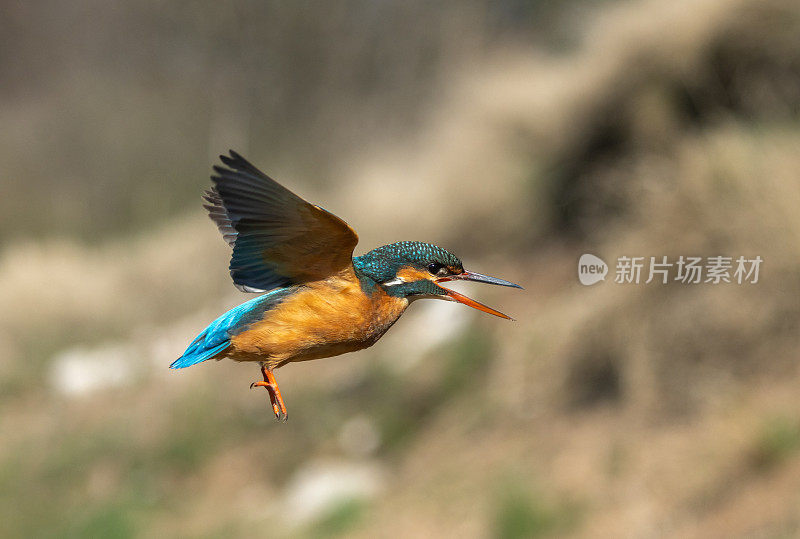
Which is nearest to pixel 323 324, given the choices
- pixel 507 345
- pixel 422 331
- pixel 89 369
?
pixel 507 345

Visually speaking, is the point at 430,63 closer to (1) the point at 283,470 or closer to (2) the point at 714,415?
(1) the point at 283,470

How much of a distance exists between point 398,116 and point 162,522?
6645 millimetres

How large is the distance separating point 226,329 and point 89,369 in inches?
312

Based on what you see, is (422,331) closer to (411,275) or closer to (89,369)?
(89,369)

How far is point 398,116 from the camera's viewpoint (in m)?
12.1

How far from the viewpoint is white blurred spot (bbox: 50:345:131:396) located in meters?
8.01

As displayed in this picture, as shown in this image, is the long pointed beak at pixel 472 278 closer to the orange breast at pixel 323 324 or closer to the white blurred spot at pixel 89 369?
the orange breast at pixel 323 324

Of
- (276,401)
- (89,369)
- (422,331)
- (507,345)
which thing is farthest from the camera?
(89,369)

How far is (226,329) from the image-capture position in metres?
0.98

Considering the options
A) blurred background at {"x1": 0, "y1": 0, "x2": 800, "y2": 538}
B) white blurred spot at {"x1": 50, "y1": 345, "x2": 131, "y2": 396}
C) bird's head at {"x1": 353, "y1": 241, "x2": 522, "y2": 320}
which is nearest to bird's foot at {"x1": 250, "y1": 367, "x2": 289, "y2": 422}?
bird's head at {"x1": 353, "y1": 241, "x2": 522, "y2": 320}

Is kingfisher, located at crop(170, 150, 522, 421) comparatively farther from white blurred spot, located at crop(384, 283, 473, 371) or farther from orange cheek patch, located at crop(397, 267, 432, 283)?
white blurred spot, located at crop(384, 283, 473, 371)

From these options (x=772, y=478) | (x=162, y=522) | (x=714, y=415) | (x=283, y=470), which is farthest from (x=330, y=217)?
(x=162, y=522)

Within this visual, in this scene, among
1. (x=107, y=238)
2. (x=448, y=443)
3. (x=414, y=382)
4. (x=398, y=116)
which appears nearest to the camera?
(x=448, y=443)

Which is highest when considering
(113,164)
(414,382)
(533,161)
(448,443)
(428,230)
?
(113,164)
